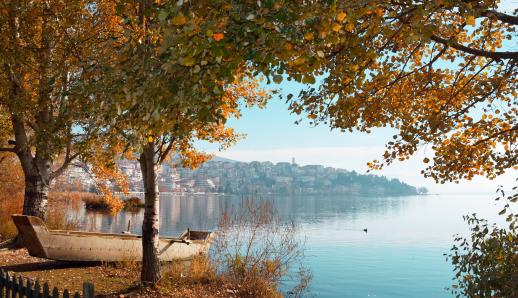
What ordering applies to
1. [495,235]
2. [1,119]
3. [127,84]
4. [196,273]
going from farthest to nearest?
[1,119] < [196,273] < [495,235] < [127,84]

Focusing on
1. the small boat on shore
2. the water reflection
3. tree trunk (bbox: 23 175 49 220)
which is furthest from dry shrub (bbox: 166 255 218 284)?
tree trunk (bbox: 23 175 49 220)

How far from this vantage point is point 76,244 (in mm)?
17109

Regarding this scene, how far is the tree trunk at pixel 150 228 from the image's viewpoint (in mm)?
13422

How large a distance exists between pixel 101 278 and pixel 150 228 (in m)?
3.19

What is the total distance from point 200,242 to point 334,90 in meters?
14.4

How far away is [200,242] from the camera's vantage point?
70.7 feet

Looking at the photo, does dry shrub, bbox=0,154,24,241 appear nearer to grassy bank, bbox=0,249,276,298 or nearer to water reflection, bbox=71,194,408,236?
water reflection, bbox=71,194,408,236

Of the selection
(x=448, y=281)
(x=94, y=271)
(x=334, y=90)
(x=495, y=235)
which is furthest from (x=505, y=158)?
(x=448, y=281)

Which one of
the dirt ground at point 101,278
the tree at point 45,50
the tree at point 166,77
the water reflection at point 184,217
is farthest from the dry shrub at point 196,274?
the tree at point 166,77

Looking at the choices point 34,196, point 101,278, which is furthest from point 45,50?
point 101,278

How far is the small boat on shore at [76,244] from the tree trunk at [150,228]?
151 inches

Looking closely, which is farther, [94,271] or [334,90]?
[94,271]

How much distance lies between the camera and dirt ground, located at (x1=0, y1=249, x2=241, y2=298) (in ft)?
43.4

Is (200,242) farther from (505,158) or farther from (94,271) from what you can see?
(505,158)
